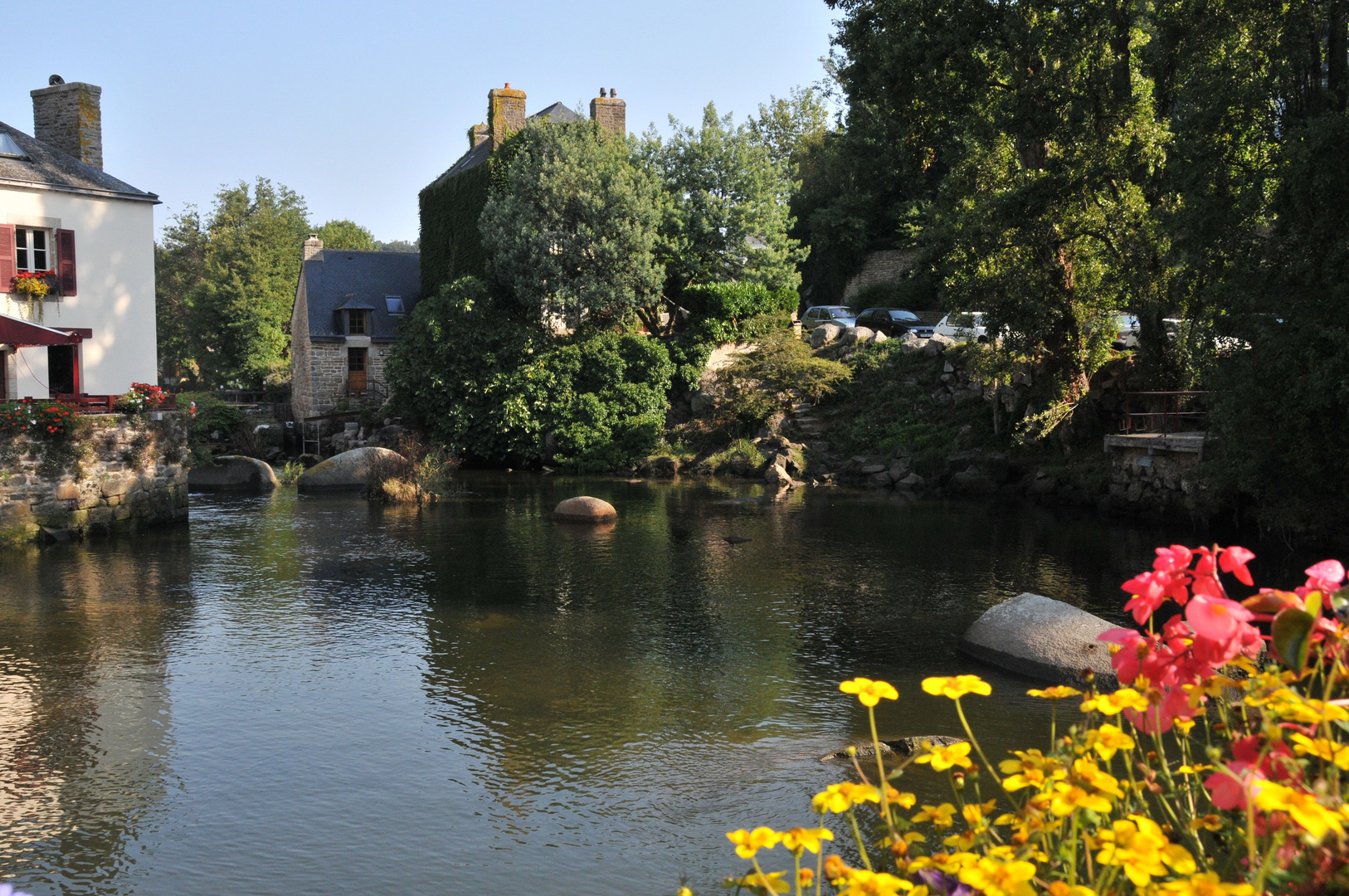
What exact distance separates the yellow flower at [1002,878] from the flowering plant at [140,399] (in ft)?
66.0

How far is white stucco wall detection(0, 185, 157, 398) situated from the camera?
22.5 metres

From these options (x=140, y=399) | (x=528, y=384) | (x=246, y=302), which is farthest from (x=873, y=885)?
(x=246, y=302)

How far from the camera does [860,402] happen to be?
32.2 metres

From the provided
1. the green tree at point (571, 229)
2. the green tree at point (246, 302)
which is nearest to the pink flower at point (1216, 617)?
the green tree at point (571, 229)

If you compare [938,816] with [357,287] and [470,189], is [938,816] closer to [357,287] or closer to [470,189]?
[470,189]

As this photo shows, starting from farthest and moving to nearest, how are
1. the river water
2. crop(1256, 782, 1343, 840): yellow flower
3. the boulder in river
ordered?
the boulder in river → the river water → crop(1256, 782, 1343, 840): yellow flower

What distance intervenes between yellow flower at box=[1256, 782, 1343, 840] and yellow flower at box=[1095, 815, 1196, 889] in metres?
0.30

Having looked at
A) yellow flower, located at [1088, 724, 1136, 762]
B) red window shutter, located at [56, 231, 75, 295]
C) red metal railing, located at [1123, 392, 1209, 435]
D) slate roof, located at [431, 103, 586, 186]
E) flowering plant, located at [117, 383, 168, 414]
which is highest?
slate roof, located at [431, 103, 586, 186]

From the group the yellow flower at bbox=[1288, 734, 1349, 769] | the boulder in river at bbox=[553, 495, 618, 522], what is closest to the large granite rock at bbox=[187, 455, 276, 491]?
the boulder in river at bbox=[553, 495, 618, 522]

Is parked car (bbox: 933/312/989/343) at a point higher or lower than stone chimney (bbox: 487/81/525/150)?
lower

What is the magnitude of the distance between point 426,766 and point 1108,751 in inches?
246

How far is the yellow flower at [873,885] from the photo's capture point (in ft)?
8.22

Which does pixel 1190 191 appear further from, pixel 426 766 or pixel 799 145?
pixel 799 145

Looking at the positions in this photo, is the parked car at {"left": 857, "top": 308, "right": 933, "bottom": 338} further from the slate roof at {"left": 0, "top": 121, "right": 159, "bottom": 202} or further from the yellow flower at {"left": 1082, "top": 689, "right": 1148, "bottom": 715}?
the yellow flower at {"left": 1082, "top": 689, "right": 1148, "bottom": 715}
